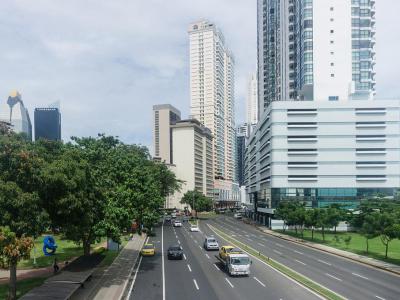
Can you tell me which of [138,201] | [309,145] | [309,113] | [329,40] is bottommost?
[138,201]

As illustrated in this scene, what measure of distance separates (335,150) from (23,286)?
269 ft

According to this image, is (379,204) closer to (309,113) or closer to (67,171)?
(309,113)

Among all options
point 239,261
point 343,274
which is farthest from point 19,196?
point 343,274

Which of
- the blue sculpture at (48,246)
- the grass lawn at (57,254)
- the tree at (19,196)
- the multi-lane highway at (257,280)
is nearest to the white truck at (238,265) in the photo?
the multi-lane highway at (257,280)

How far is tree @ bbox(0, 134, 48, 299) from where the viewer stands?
26234mm

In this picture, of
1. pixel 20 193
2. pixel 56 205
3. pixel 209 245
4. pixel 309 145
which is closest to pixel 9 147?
pixel 20 193

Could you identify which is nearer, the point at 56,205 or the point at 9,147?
the point at 9,147

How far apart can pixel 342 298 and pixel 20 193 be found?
2111cm

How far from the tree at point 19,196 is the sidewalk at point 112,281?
528cm

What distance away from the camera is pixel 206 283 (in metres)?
34.9

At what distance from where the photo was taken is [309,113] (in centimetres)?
10175

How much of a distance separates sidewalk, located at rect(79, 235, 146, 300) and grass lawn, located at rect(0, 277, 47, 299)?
382 cm

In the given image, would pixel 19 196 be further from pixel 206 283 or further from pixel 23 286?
pixel 206 283

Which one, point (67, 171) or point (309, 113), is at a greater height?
point (309, 113)
